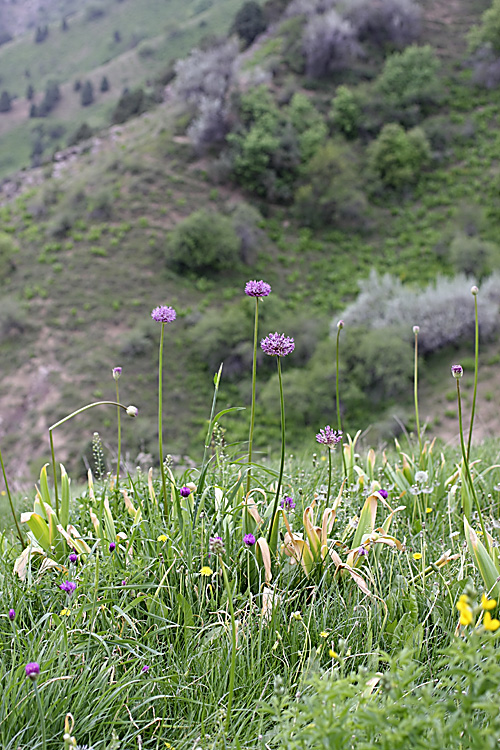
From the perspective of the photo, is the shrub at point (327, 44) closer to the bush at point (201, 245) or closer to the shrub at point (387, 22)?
the shrub at point (387, 22)

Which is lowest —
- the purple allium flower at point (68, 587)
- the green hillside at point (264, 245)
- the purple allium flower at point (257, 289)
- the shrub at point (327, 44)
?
the green hillside at point (264, 245)

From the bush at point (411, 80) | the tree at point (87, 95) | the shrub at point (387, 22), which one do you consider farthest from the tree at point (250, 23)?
the tree at point (87, 95)

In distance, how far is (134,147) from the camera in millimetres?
18516

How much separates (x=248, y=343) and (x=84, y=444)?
4.26m

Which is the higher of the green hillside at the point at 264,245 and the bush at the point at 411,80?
the bush at the point at 411,80

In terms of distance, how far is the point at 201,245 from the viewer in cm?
1404

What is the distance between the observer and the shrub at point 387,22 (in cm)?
2094

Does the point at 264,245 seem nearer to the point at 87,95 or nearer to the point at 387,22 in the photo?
the point at 387,22

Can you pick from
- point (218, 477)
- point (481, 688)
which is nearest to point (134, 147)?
point (218, 477)

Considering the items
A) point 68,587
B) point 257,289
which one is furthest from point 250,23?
point 68,587

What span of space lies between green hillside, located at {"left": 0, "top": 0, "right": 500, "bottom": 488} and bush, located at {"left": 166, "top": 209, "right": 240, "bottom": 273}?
0.06 metres

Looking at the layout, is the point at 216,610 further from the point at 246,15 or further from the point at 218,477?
the point at 246,15

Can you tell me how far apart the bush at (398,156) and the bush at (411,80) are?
93.3 inches

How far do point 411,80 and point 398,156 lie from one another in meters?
4.63
